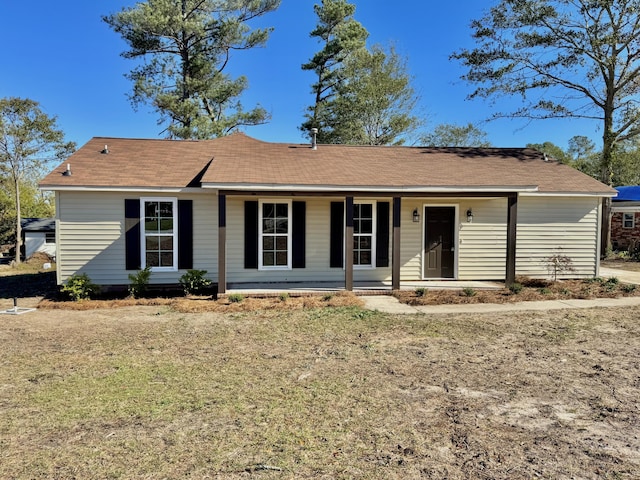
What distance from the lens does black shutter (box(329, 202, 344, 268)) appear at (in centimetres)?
1115

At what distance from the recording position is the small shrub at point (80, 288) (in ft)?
31.2

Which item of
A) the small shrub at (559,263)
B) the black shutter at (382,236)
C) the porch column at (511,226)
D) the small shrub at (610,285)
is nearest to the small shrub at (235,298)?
the black shutter at (382,236)

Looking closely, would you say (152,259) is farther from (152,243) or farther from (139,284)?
(139,284)

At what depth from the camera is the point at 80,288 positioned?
378 inches

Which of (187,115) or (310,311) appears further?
(187,115)

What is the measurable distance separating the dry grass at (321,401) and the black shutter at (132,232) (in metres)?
3.20

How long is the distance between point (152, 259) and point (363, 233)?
18.5 feet

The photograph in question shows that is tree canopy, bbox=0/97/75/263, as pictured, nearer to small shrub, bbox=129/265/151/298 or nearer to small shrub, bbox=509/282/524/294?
small shrub, bbox=129/265/151/298

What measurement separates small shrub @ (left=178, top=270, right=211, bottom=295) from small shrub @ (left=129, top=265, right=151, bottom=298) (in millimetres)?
823

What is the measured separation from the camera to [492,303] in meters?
9.17

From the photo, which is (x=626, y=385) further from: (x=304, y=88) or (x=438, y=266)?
(x=304, y=88)

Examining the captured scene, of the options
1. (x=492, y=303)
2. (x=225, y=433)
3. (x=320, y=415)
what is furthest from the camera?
(x=492, y=303)

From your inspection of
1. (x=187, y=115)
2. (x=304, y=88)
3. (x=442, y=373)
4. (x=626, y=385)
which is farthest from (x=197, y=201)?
(x=304, y=88)

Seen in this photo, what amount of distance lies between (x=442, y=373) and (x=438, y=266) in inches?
280
